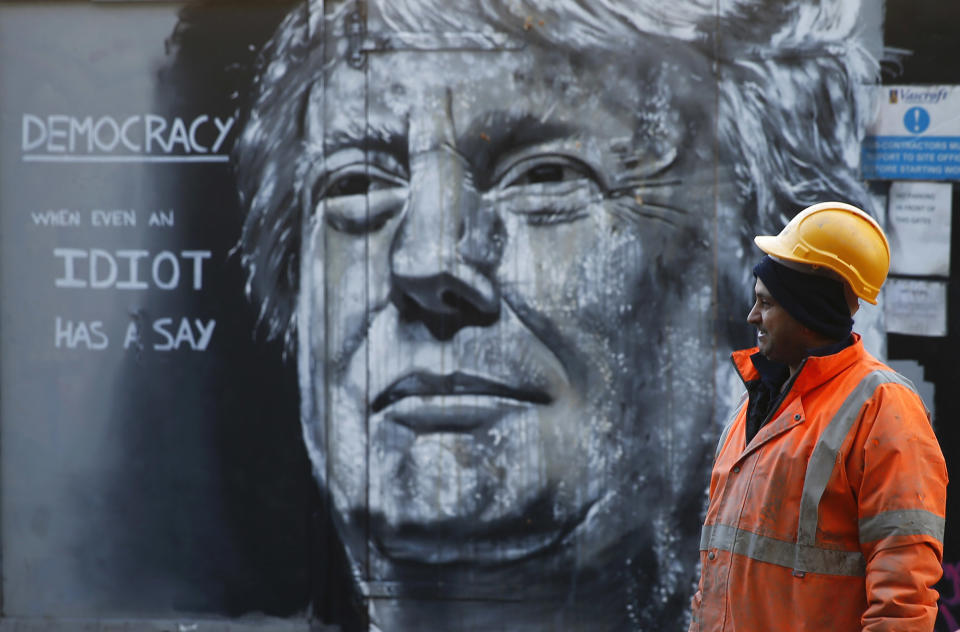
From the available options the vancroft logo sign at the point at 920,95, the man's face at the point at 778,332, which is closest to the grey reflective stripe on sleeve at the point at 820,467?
the man's face at the point at 778,332

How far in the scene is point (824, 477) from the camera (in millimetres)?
2152

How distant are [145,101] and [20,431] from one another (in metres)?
1.72

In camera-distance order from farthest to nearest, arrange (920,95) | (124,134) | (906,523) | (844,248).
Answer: (124,134), (920,95), (844,248), (906,523)

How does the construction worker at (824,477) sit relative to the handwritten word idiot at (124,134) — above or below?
below

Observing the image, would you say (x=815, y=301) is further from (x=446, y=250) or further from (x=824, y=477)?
(x=446, y=250)

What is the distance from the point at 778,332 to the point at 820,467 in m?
0.35

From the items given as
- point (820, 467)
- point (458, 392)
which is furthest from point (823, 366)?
point (458, 392)

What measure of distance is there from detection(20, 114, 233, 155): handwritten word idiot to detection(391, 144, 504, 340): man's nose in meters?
1.00

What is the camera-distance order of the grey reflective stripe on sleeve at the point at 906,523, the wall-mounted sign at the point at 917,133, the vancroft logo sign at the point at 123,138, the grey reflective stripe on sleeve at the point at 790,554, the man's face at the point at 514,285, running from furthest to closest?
the vancroft logo sign at the point at 123,138, the man's face at the point at 514,285, the wall-mounted sign at the point at 917,133, the grey reflective stripe on sleeve at the point at 790,554, the grey reflective stripe on sleeve at the point at 906,523

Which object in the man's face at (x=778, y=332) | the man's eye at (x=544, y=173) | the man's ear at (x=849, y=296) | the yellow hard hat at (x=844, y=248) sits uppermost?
the man's eye at (x=544, y=173)

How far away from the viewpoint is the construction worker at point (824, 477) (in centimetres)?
206

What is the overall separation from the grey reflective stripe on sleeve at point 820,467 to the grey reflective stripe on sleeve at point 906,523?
0.13 meters

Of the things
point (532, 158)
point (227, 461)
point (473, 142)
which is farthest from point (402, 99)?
point (227, 461)

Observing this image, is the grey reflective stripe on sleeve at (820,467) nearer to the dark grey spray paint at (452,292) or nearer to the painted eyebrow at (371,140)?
the dark grey spray paint at (452,292)
